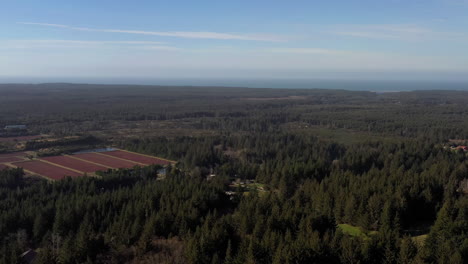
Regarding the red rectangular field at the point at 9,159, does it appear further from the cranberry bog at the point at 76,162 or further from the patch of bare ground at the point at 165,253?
the patch of bare ground at the point at 165,253

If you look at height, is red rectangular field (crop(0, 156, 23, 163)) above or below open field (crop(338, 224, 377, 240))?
below

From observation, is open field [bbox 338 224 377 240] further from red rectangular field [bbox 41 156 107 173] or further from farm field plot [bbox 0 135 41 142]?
farm field plot [bbox 0 135 41 142]

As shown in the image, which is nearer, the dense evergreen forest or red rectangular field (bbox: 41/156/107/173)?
the dense evergreen forest

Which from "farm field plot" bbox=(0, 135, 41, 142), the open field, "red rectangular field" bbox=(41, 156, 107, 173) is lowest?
"red rectangular field" bbox=(41, 156, 107, 173)

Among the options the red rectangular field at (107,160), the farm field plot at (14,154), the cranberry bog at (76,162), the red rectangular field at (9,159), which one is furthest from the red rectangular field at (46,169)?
the farm field plot at (14,154)

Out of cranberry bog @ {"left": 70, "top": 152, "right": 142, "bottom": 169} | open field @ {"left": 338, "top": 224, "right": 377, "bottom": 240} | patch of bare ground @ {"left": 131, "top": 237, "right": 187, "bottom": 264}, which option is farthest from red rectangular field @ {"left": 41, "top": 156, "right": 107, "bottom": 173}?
open field @ {"left": 338, "top": 224, "right": 377, "bottom": 240}

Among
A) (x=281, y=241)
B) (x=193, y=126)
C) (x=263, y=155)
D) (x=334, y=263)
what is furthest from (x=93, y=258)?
(x=193, y=126)

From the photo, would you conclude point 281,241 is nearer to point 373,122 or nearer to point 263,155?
point 263,155
